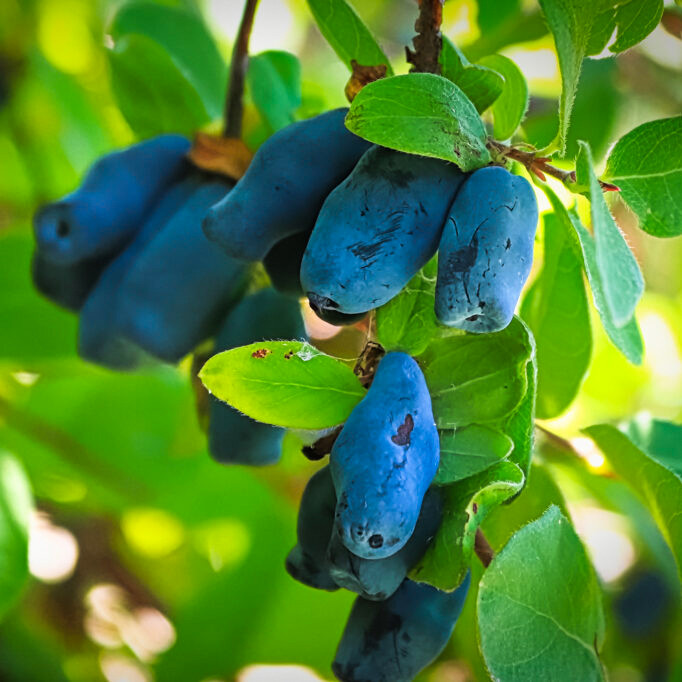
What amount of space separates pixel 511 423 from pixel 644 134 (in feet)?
0.48

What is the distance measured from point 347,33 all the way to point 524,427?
0.22m

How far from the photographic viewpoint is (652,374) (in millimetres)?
1115

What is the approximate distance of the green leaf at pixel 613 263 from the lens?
1.06 feet

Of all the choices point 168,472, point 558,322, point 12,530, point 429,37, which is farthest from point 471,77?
point 168,472

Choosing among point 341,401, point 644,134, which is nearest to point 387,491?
point 341,401

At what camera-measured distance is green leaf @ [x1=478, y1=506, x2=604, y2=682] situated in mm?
386

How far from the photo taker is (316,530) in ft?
1.35

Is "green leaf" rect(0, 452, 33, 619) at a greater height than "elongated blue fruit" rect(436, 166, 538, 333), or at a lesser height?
lesser

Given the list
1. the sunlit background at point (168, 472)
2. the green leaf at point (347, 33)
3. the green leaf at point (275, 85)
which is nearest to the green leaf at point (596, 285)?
the green leaf at point (347, 33)

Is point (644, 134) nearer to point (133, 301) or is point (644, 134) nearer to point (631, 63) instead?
point (133, 301)

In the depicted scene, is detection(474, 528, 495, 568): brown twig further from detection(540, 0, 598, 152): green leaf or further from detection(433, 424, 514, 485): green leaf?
detection(540, 0, 598, 152): green leaf

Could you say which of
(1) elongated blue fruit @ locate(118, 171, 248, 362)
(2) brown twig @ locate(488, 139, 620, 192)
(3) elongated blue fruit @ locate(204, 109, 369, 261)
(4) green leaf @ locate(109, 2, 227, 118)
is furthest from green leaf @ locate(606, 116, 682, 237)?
(4) green leaf @ locate(109, 2, 227, 118)

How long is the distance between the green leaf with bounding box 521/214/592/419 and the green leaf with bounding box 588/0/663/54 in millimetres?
173

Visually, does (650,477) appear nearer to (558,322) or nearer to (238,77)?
(558,322)
